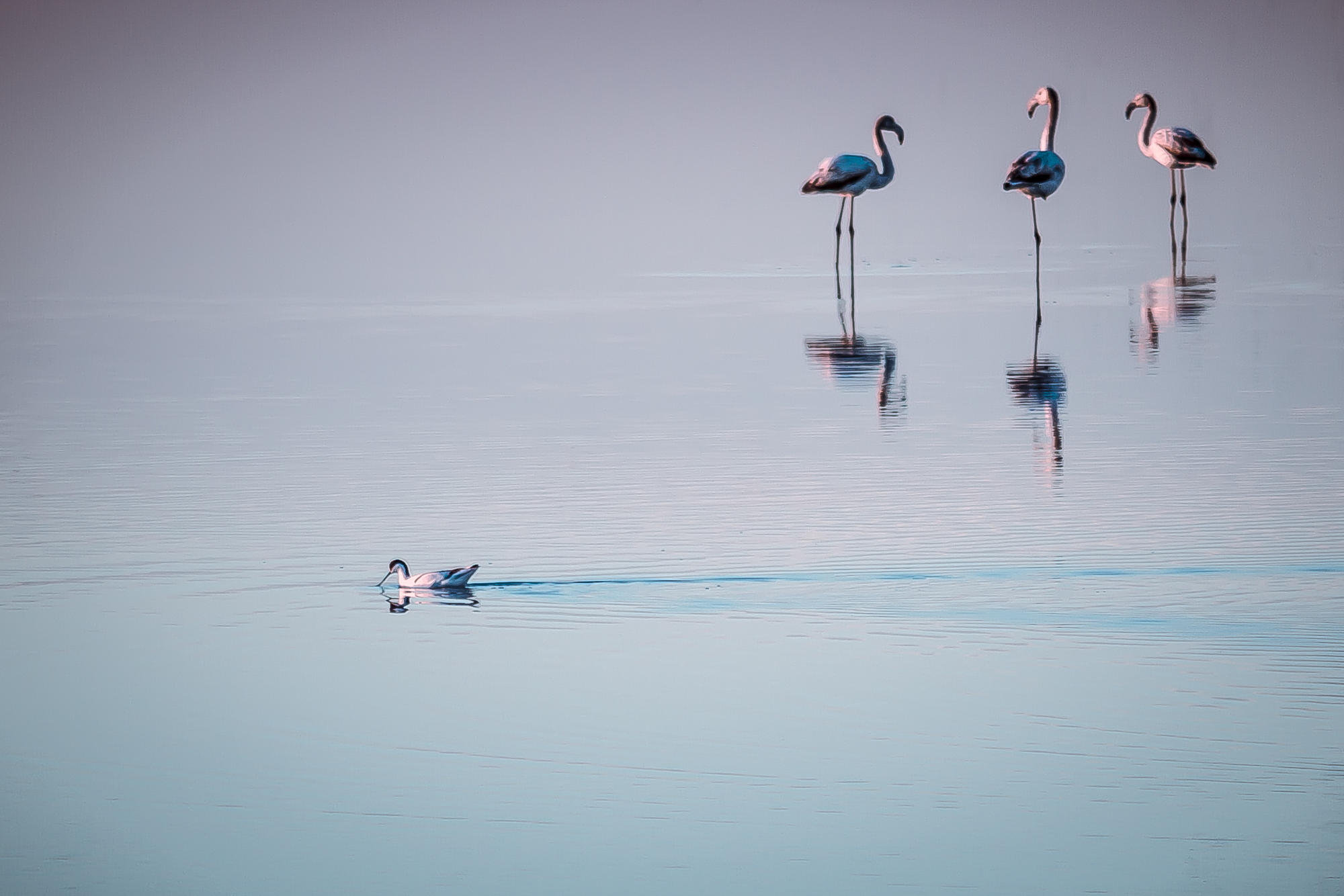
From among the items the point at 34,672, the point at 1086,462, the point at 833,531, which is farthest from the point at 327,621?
the point at 1086,462

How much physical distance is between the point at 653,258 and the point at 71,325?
10.4m

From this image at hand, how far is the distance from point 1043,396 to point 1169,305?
18.7 feet

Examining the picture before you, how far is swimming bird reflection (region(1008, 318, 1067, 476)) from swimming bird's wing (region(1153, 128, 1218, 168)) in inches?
400

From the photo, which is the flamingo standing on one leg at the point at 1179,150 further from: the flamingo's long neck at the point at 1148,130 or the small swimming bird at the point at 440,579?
the small swimming bird at the point at 440,579

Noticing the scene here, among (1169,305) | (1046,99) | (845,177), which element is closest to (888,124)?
(1046,99)

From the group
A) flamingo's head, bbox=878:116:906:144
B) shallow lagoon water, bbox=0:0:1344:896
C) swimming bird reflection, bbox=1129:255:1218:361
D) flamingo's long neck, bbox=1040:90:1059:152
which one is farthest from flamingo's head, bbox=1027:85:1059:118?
shallow lagoon water, bbox=0:0:1344:896

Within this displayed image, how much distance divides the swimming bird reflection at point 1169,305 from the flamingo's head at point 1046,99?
3.02 m

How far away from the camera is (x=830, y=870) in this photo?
3.75 meters

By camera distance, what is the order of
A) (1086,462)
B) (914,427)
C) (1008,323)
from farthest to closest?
(1008,323) → (914,427) → (1086,462)

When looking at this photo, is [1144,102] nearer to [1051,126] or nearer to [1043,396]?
[1051,126]

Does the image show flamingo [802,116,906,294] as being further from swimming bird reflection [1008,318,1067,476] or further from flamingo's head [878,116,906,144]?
swimming bird reflection [1008,318,1067,476]

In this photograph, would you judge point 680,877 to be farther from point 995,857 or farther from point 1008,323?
point 1008,323

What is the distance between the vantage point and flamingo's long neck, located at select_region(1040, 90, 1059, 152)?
2064 centimetres

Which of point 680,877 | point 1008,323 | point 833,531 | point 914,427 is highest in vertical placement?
point 1008,323
